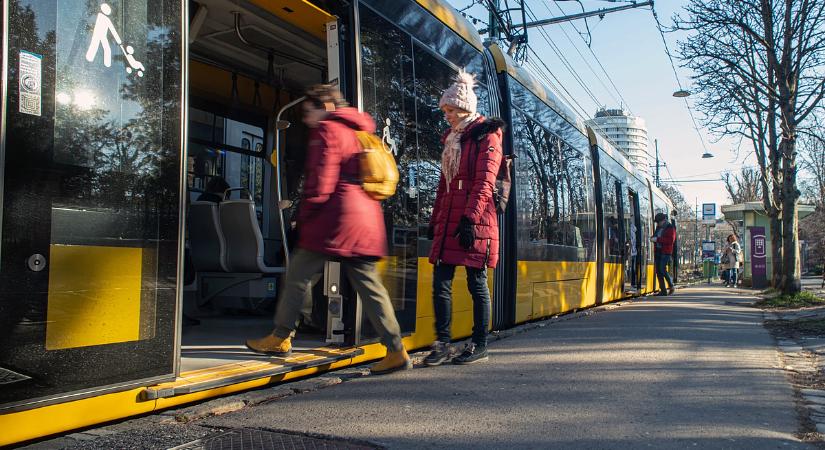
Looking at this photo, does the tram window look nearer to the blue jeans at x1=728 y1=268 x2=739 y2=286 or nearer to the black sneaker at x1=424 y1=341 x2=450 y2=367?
the black sneaker at x1=424 y1=341 x2=450 y2=367

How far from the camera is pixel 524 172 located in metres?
7.06

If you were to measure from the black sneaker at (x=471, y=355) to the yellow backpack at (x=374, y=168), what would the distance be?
4.49 feet

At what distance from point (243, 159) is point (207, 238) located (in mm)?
1630

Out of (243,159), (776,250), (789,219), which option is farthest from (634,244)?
(243,159)

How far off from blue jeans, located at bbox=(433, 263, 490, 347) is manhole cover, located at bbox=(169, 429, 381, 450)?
186cm

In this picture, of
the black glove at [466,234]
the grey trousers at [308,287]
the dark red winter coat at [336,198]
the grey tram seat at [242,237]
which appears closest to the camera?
the dark red winter coat at [336,198]

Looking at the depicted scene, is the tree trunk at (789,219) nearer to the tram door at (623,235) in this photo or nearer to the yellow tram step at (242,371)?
the tram door at (623,235)

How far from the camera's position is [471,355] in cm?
454

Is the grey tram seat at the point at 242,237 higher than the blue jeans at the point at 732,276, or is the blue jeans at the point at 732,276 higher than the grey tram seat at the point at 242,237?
the grey tram seat at the point at 242,237

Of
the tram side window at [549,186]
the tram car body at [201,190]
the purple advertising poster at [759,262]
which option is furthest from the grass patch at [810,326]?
the purple advertising poster at [759,262]

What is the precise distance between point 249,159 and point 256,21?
2167mm

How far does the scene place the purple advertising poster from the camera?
21188 millimetres

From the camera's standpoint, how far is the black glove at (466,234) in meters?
4.20

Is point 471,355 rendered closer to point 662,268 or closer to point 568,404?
point 568,404
